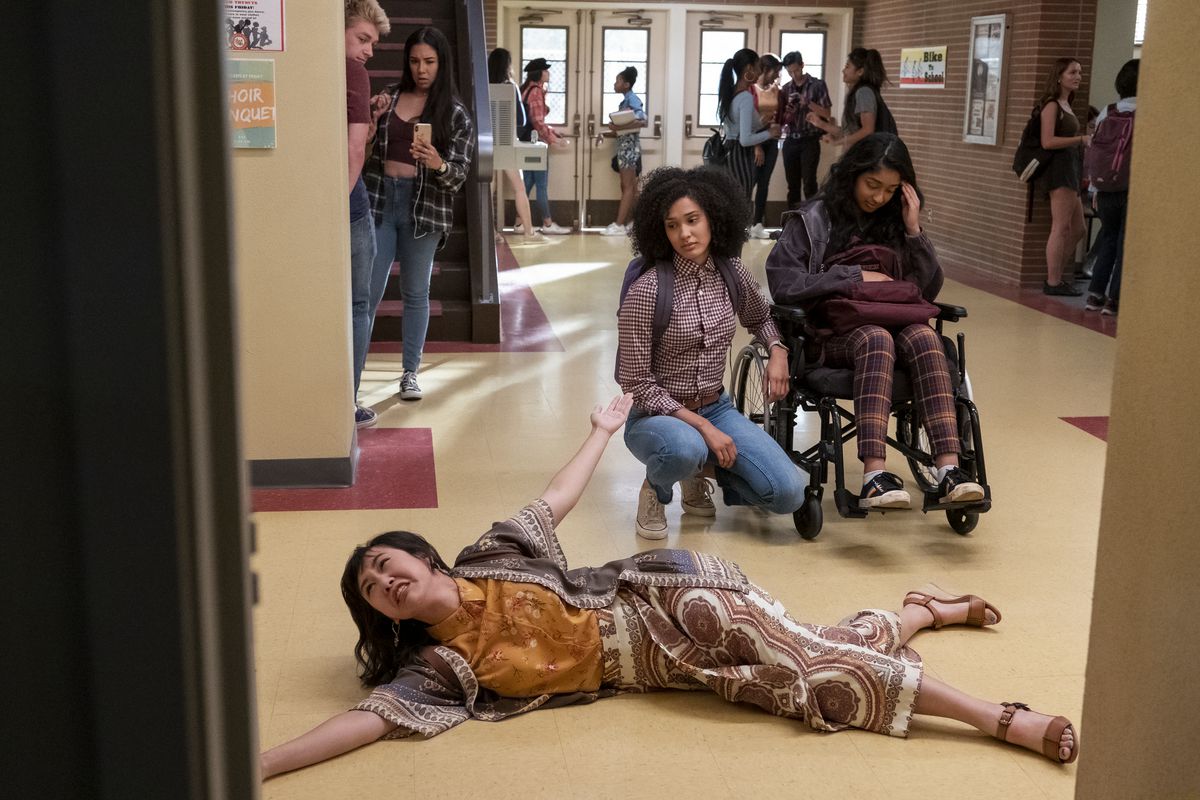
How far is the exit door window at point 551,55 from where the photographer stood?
44.2 feet

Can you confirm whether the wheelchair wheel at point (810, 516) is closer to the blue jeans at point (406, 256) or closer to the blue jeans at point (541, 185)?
the blue jeans at point (406, 256)

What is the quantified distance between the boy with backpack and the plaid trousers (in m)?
4.99

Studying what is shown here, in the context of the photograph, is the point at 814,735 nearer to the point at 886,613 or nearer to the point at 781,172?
the point at 886,613

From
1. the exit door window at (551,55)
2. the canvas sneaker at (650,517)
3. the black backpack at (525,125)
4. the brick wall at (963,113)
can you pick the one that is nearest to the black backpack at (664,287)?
the canvas sneaker at (650,517)

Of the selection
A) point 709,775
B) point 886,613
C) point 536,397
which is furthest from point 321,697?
point 536,397

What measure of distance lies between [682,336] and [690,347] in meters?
0.05

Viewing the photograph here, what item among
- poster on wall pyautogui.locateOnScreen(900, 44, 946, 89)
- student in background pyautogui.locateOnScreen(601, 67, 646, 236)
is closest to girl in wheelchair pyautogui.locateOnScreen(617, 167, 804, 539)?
poster on wall pyautogui.locateOnScreen(900, 44, 946, 89)

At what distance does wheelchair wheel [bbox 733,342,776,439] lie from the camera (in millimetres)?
4406

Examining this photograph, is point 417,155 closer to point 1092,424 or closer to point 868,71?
point 1092,424

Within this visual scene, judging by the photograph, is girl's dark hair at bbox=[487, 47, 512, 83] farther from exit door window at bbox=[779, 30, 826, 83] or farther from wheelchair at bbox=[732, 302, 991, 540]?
wheelchair at bbox=[732, 302, 991, 540]

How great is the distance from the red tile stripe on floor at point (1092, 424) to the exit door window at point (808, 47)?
8.91m

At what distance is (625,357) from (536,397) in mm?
2124

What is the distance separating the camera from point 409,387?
6043 mm

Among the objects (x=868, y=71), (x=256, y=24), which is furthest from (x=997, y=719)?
(x=868, y=71)
